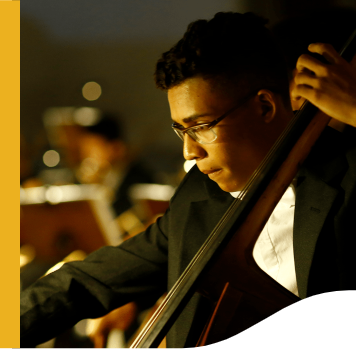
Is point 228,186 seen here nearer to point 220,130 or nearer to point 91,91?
point 220,130

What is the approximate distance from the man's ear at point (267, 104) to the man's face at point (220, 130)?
0.10 ft

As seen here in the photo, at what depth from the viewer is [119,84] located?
11.3 ft

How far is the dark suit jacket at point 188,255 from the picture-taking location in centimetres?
82

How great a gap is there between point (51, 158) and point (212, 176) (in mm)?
2926

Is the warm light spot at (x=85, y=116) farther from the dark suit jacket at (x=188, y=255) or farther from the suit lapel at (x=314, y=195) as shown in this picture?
the suit lapel at (x=314, y=195)

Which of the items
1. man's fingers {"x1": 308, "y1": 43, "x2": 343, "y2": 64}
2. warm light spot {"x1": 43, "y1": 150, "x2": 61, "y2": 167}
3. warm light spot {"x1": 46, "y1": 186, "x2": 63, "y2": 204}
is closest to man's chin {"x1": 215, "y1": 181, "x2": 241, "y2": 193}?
man's fingers {"x1": 308, "y1": 43, "x2": 343, "y2": 64}

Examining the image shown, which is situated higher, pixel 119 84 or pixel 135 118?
pixel 119 84

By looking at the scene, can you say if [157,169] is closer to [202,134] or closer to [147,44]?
[147,44]

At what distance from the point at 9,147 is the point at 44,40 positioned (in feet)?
9.43

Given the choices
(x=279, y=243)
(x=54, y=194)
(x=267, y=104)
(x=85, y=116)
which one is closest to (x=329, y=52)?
(x=267, y=104)

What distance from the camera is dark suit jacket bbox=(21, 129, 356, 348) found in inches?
32.1

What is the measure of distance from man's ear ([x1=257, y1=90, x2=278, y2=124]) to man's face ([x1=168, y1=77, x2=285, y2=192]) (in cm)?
3

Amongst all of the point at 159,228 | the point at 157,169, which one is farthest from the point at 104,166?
the point at 159,228

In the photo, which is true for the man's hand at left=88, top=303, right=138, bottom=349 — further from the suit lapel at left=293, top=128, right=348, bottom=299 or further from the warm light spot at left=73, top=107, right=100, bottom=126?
the warm light spot at left=73, top=107, right=100, bottom=126
